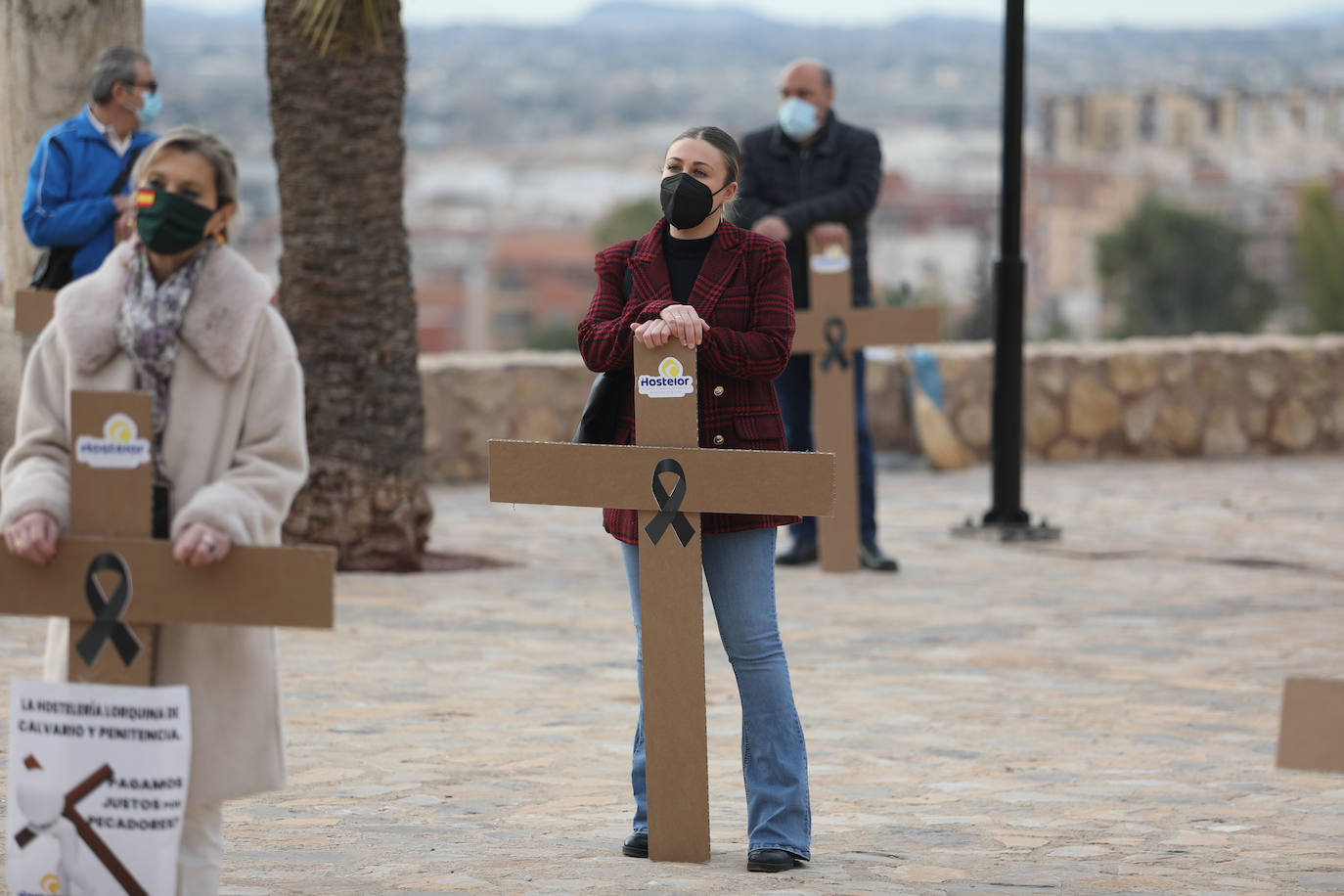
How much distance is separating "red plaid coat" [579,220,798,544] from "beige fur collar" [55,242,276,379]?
0.89 m

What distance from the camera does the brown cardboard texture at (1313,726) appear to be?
2.86 metres

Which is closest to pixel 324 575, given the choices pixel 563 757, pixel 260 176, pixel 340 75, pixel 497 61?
pixel 563 757

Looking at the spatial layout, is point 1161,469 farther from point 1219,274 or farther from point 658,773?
point 1219,274

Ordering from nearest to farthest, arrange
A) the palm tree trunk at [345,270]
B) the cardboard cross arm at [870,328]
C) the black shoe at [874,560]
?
1. the cardboard cross arm at [870,328]
2. the palm tree trunk at [345,270]
3. the black shoe at [874,560]

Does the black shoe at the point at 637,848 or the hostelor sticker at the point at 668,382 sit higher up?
the hostelor sticker at the point at 668,382

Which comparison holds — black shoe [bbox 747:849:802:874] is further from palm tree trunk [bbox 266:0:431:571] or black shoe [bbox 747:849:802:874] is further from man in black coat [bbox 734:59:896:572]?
palm tree trunk [bbox 266:0:431:571]

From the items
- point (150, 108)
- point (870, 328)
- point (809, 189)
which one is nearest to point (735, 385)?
point (150, 108)

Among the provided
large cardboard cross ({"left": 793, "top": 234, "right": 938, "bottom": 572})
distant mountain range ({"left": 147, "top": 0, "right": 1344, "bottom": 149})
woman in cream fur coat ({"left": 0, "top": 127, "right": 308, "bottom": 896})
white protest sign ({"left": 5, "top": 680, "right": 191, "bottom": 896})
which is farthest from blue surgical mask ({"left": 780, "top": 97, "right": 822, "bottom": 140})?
distant mountain range ({"left": 147, "top": 0, "right": 1344, "bottom": 149})

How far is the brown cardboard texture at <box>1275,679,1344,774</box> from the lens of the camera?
2.86 meters

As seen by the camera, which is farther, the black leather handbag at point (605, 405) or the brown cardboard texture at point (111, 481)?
the black leather handbag at point (605, 405)

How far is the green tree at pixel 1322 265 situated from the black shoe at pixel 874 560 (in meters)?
36.9

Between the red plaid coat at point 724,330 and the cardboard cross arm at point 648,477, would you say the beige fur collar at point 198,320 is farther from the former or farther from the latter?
the red plaid coat at point 724,330

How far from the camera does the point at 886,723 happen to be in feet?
18.2

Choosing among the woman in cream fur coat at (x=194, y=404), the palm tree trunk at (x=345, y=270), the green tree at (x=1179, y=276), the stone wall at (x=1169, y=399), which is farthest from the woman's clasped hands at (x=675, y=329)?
the green tree at (x=1179, y=276)
